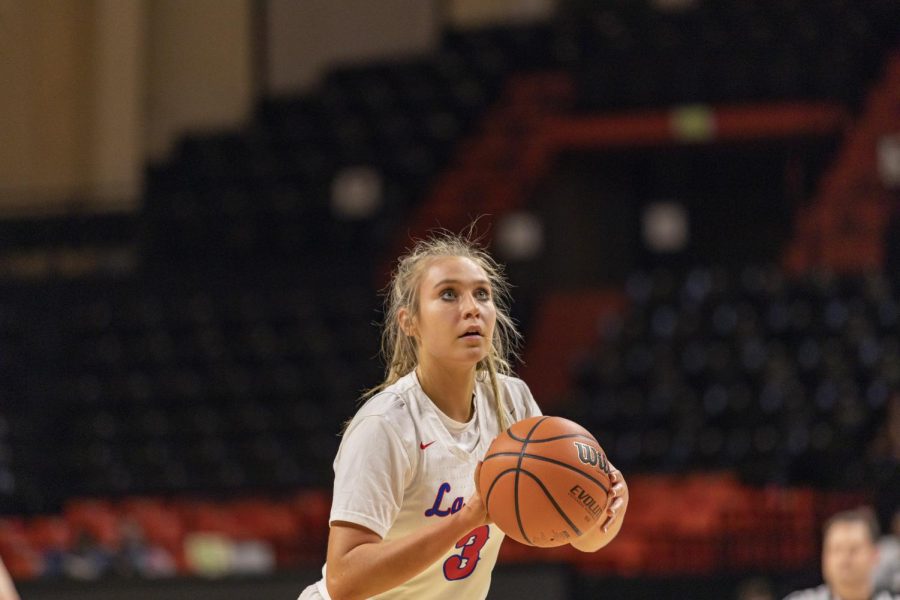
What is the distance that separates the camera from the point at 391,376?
141 inches

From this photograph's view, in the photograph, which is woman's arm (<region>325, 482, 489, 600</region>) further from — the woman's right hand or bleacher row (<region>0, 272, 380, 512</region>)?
bleacher row (<region>0, 272, 380, 512</region>)

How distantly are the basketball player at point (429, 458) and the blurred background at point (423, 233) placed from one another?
4981 mm

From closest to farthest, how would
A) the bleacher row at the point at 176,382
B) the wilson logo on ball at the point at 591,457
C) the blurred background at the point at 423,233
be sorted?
the wilson logo on ball at the point at 591,457, the blurred background at the point at 423,233, the bleacher row at the point at 176,382

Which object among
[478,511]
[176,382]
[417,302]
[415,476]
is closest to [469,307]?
[417,302]

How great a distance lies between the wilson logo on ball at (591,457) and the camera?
3031 millimetres

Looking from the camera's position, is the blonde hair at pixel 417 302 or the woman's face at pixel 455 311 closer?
the woman's face at pixel 455 311

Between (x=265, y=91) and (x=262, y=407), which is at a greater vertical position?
(x=265, y=91)

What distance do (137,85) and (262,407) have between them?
5537mm

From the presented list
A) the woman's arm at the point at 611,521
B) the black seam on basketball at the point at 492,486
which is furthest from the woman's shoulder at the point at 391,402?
the woman's arm at the point at 611,521

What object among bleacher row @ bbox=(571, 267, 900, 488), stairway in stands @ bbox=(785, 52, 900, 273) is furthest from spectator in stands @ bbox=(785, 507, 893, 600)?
stairway in stands @ bbox=(785, 52, 900, 273)

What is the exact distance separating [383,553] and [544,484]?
1.27ft

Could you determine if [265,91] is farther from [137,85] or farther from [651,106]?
[651,106]

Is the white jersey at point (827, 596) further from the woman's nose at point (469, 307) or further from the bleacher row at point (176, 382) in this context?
the bleacher row at point (176, 382)

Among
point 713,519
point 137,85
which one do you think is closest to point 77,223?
point 137,85
